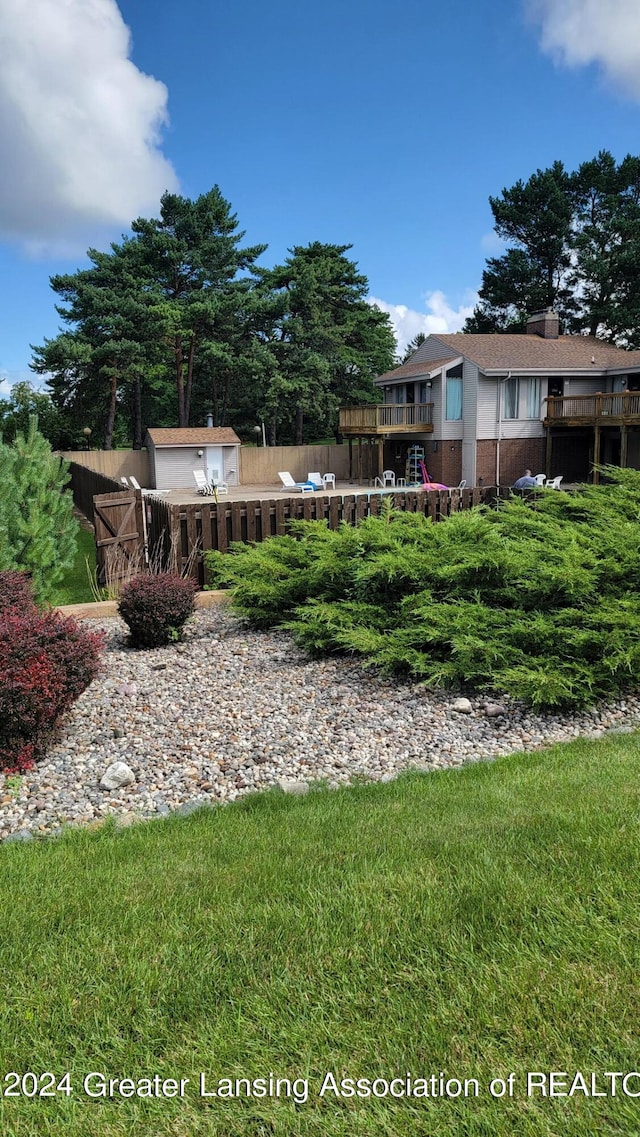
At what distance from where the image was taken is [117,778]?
15.1 feet

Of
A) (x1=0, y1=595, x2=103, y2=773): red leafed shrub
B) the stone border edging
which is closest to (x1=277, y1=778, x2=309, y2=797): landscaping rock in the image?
(x1=0, y1=595, x2=103, y2=773): red leafed shrub

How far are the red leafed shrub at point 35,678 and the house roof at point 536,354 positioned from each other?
2832 cm

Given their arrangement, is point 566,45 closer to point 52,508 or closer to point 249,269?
point 52,508

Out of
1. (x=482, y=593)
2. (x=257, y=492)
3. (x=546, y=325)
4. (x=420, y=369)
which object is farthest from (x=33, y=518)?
(x=546, y=325)

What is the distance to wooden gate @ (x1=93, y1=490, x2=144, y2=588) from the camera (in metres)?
10.5

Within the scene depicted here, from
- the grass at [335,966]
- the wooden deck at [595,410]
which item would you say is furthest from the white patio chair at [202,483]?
the grass at [335,966]

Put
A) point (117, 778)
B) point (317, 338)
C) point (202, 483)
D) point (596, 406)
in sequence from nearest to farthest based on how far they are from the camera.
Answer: point (117, 778)
point (596, 406)
point (202, 483)
point (317, 338)

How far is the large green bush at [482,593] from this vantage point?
18.4 feet

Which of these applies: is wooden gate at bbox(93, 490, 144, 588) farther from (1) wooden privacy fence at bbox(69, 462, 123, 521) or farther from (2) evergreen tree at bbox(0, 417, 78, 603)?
(1) wooden privacy fence at bbox(69, 462, 123, 521)

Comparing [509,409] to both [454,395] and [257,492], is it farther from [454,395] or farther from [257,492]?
[257,492]

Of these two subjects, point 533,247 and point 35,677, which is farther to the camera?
point 533,247

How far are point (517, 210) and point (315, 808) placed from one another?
49.4m

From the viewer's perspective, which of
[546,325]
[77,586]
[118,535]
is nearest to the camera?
[118,535]

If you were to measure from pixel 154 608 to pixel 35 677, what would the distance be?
8.75 ft
